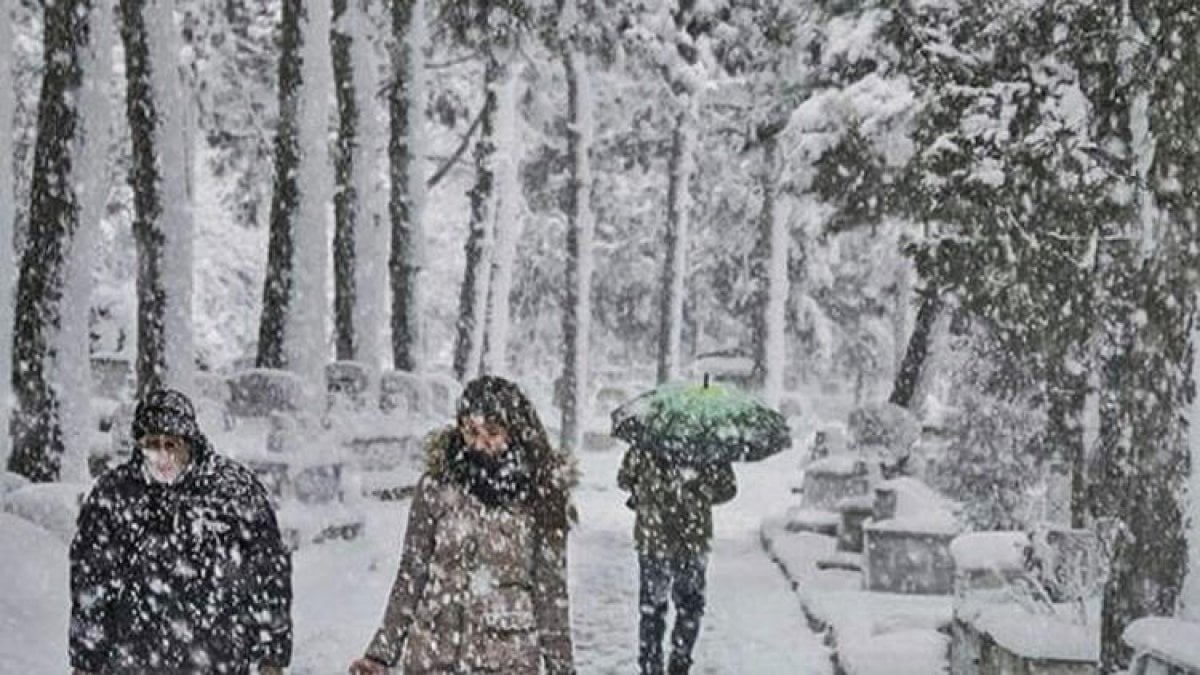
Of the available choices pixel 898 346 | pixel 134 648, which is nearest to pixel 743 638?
pixel 134 648

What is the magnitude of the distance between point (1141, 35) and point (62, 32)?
31.4ft

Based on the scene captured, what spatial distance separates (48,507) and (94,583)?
6701 millimetres

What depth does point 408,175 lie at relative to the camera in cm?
2564

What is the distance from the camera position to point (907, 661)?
10.2 meters

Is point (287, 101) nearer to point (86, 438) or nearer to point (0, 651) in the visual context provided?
point (86, 438)

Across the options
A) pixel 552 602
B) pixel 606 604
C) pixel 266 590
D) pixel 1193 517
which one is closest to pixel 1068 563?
pixel 1193 517

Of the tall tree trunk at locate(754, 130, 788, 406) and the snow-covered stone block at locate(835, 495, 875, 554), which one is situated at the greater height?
the tall tree trunk at locate(754, 130, 788, 406)

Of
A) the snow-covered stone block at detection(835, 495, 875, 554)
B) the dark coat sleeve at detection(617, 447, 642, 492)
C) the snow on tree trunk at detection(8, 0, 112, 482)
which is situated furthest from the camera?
the snow-covered stone block at detection(835, 495, 875, 554)

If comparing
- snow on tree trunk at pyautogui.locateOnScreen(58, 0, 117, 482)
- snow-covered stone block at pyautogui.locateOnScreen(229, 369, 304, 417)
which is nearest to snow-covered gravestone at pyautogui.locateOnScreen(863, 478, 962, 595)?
snow-covered stone block at pyautogui.locateOnScreen(229, 369, 304, 417)

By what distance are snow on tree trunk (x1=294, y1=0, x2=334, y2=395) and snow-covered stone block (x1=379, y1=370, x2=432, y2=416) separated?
15.6 ft

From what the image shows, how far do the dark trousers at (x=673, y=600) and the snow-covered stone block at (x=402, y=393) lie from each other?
563 inches

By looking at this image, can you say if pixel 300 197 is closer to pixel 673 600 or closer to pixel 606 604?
pixel 606 604

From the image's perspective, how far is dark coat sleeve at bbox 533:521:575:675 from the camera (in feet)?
17.9

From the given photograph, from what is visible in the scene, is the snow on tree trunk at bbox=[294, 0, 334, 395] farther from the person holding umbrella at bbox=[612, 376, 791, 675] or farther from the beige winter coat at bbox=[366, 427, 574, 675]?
the beige winter coat at bbox=[366, 427, 574, 675]
